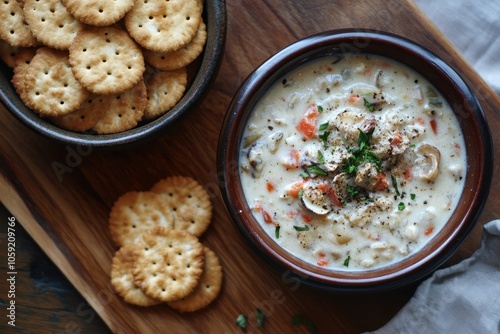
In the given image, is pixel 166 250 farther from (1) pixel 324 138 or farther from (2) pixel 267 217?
(1) pixel 324 138

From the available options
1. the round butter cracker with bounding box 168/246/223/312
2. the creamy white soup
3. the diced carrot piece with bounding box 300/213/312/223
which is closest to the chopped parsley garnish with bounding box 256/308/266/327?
the round butter cracker with bounding box 168/246/223/312

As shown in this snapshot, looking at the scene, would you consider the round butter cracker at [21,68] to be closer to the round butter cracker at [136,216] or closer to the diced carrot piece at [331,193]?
the round butter cracker at [136,216]

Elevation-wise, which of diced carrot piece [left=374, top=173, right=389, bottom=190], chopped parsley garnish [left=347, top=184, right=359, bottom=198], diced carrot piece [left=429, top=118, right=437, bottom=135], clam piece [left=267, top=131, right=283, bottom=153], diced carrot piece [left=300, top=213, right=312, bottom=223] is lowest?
diced carrot piece [left=300, top=213, right=312, bottom=223]

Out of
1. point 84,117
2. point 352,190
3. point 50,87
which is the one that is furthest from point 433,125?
point 50,87

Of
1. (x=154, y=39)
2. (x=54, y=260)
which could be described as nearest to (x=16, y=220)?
(x=54, y=260)

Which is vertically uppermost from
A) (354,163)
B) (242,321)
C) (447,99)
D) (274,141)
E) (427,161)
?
(447,99)

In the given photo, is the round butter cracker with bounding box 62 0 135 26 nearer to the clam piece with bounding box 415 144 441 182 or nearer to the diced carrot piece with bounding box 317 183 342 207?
the diced carrot piece with bounding box 317 183 342 207
